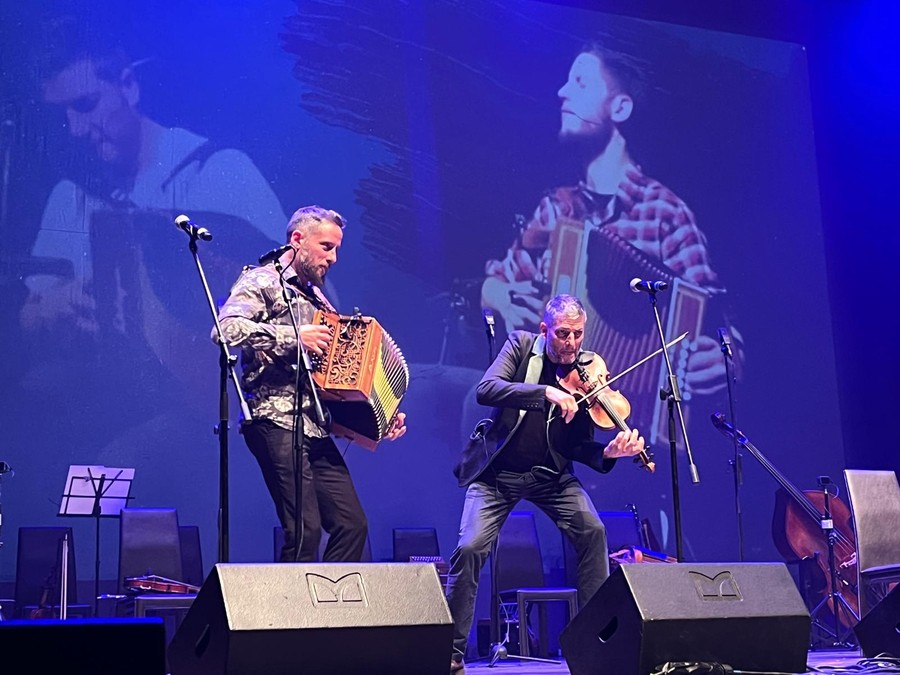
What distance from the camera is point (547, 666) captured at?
5.57 m

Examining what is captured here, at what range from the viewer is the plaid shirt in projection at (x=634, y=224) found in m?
8.14

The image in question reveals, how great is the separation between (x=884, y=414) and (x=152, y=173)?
19.5ft

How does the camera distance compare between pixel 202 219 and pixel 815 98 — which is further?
pixel 815 98

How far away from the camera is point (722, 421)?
762 cm

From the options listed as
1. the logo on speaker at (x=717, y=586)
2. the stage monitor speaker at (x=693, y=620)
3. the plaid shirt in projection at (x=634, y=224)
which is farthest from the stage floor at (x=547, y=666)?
the plaid shirt in projection at (x=634, y=224)

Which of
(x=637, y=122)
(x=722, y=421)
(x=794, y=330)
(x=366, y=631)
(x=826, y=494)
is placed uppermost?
(x=637, y=122)

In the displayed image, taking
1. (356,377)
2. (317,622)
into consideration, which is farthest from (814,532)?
(317,622)

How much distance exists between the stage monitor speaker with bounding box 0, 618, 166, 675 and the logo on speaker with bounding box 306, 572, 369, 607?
0.74 meters

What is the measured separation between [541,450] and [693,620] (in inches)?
67.1

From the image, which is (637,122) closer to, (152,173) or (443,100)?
(443,100)

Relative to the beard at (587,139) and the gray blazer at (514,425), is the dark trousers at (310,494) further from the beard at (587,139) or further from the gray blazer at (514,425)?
the beard at (587,139)

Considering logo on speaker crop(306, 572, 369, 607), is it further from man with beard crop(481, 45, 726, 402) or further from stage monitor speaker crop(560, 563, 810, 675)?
man with beard crop(481, 45, 726, 402)

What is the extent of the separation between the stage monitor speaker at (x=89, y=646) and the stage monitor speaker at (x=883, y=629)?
9.93 feet

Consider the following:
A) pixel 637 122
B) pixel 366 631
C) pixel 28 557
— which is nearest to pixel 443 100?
pixel 637 122
